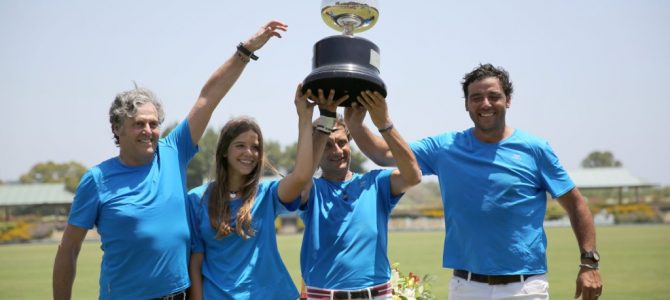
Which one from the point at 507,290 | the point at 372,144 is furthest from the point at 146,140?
the point at 507,290

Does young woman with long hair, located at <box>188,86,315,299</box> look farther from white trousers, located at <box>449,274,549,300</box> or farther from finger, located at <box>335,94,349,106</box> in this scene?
white trousers, located at <box>449,274,549,300</box>

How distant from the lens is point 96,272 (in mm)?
18844

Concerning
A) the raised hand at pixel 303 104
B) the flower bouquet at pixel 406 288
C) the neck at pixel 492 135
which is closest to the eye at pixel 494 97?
the neck at pixel 492 135

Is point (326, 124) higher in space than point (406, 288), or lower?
higher

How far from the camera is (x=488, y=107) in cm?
473

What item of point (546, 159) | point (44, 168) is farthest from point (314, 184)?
point (44, 168)

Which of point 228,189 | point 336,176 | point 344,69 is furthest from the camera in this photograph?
point 336,176

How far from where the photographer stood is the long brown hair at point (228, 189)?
3.93 metres

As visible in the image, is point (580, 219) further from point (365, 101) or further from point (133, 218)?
point (133, 218)

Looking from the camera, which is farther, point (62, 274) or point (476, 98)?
point (476, 98)

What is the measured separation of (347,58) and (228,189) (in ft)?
4.20

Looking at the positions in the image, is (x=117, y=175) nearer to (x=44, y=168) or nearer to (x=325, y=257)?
(x=325, y=257)

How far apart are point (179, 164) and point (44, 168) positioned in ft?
481

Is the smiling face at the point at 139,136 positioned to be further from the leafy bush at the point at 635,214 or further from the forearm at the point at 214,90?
the leafy bush at the point at 635,214
